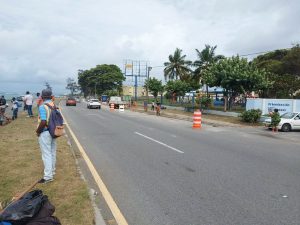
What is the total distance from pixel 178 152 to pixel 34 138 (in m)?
5.57

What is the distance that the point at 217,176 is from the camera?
8.30m

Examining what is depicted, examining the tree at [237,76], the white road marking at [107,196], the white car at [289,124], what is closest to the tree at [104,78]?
the tree at [237,76]

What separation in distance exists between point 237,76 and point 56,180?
93.7 feet

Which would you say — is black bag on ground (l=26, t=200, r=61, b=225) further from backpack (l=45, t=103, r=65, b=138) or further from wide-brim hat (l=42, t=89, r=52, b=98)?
wide-brim hat (l=42, t=89, r=52, b=98)

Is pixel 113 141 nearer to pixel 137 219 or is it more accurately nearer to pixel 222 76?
pixel 137 219

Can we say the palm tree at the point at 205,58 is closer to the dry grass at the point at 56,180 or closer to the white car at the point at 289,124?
the white car at the point at 289,124

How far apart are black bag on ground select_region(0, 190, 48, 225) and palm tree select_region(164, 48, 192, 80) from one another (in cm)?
6844

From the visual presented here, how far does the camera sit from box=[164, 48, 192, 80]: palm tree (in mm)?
73000

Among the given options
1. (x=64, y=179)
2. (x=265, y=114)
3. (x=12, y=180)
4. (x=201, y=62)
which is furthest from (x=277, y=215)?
(x=201, y=62)

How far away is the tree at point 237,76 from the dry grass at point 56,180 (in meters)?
24.9

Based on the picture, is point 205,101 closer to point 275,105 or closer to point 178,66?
point 275,105

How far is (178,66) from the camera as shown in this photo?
242ft

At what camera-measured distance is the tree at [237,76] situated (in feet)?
112

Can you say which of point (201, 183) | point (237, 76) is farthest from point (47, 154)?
point (237, 76)
